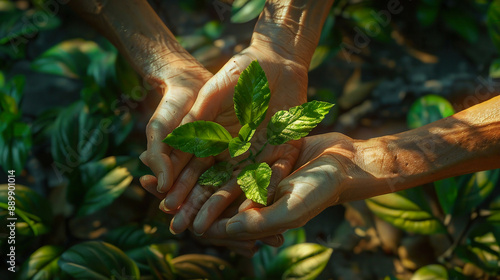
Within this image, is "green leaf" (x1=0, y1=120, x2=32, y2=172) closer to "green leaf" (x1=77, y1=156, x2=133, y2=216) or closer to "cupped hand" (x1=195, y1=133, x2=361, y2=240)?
"green leaf" (x1=77, y1=156, x2=133, y2=216)

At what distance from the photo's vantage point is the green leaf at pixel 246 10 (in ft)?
4.23

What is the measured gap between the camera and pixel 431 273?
118 cm

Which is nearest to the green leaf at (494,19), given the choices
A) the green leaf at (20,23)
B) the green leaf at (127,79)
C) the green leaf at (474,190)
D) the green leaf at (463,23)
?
the green leaf at (463,23)

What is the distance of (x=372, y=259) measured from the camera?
1.31 metres

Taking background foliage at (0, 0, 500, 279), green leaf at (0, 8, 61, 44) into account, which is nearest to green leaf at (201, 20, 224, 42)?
background foliage at (0, 0, 500, 279)

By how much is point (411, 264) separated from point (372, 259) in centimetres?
12

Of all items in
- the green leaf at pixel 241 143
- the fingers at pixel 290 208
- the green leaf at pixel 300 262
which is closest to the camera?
the fingers at pixel 290 208

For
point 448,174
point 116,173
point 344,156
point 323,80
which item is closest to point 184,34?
point 323,80

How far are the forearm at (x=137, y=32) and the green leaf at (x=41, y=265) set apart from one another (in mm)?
575

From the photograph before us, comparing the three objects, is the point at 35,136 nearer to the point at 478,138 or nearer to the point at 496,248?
the point at 478,138

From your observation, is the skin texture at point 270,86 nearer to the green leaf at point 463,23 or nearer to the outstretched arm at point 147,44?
the outstretched arm at point 147,44

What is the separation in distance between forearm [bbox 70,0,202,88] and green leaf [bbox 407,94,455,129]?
2.34ft

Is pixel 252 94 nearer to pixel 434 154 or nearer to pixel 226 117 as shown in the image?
pixel 226 117

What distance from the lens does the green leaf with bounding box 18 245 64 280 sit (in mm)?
1104
